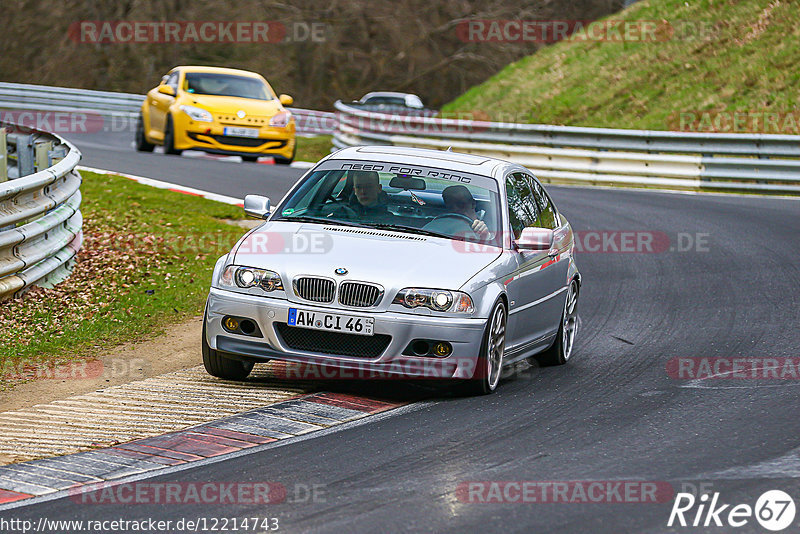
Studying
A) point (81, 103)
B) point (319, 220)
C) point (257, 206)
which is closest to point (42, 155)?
Result: point (257, 206)

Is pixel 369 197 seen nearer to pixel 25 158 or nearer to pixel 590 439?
pixel 590 439

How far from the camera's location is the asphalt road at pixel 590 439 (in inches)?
211

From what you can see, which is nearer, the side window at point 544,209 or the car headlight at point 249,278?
the car headlight at point 249,278

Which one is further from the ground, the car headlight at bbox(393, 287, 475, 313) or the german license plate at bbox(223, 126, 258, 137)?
the car headlight at bbox(393, 287, 475, 313)

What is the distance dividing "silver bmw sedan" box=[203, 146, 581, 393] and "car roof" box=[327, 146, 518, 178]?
14 millimetres

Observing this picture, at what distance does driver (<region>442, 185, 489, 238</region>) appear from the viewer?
8461mm

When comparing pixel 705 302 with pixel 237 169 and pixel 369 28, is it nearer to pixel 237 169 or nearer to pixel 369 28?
pixel 237 169

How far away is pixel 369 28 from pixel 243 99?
3113cm

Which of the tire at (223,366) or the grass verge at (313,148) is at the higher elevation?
the tire at (223,366)

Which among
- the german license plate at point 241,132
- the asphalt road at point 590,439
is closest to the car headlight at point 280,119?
the german license plate at point 241,132

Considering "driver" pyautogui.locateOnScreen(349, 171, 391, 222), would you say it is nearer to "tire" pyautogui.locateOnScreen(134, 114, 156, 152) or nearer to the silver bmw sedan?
the silver bmw sedan

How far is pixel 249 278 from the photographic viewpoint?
7742 millimetres

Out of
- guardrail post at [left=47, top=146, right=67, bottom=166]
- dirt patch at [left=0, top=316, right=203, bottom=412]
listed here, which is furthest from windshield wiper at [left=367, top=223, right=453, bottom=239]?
guardrail post at [left=47, top=146, right=67, bottom=166]

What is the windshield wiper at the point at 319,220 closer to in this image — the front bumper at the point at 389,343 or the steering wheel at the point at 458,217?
the steering wheel at the point at 458,217
